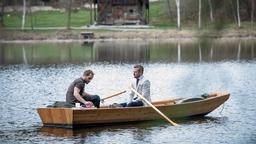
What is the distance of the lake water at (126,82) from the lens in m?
9.82

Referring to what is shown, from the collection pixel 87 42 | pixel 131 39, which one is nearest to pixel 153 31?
pixel 131 39

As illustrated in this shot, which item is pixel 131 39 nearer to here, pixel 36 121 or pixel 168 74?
pixel 168 74

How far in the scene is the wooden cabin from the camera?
90.0 metres

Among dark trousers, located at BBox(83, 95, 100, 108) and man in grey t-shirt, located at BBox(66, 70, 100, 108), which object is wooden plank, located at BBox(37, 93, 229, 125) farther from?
dark trousers, located at BBox(83, 95, 100, 108)

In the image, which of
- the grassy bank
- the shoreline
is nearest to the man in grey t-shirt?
the grassy bank

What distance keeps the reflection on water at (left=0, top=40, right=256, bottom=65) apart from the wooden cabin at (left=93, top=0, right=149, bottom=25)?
15875mm

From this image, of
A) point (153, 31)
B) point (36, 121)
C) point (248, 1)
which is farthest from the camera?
point (153, 31)

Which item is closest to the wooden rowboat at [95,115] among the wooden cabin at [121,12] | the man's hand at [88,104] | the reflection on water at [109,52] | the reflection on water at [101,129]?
the reflection on water at [101,129]

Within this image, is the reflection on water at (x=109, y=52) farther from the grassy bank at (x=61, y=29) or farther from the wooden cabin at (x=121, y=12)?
the wooden cabin at (x=121, y=12)

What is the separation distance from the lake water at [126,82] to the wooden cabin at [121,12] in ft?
52.0

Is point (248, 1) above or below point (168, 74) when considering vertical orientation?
above

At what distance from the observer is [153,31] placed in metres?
76.2

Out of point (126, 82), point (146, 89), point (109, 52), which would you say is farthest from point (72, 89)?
point (109, 52)

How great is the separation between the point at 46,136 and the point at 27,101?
966 cm
